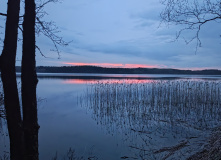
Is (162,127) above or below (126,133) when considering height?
above

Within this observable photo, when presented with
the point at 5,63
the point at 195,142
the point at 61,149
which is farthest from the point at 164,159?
the point at 5,63

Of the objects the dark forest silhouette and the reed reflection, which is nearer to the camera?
the dark forest silhouette

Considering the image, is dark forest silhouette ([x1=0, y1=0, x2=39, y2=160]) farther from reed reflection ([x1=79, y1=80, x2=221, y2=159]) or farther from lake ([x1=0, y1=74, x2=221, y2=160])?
reed reflection ([x1=79, y1=80, x2=221, y2=159])

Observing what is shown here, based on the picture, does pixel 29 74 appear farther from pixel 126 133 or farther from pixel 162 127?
pixel 162 127

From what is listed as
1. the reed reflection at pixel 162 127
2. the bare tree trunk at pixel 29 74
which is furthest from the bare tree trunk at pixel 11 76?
the reed reflection at pixel 162 127

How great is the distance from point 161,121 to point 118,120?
2183 millimetres

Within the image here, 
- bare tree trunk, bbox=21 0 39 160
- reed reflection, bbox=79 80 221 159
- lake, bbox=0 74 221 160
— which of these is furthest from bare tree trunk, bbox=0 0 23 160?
reed reflection, bbox=79 80 221 159

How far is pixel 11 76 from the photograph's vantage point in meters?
3.11

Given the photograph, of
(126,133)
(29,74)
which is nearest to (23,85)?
(29,74)

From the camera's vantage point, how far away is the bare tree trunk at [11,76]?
309 cm

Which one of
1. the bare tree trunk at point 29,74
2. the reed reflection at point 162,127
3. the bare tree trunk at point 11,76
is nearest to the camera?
the bare tree trunk at point 11,76

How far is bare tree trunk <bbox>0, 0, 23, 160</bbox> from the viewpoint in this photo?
3.09 meters

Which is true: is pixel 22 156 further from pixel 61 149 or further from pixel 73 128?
pixel 73 128

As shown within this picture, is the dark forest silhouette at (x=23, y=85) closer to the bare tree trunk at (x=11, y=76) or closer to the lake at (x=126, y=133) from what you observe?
the bare tree trunk at (x=11, y=76)
